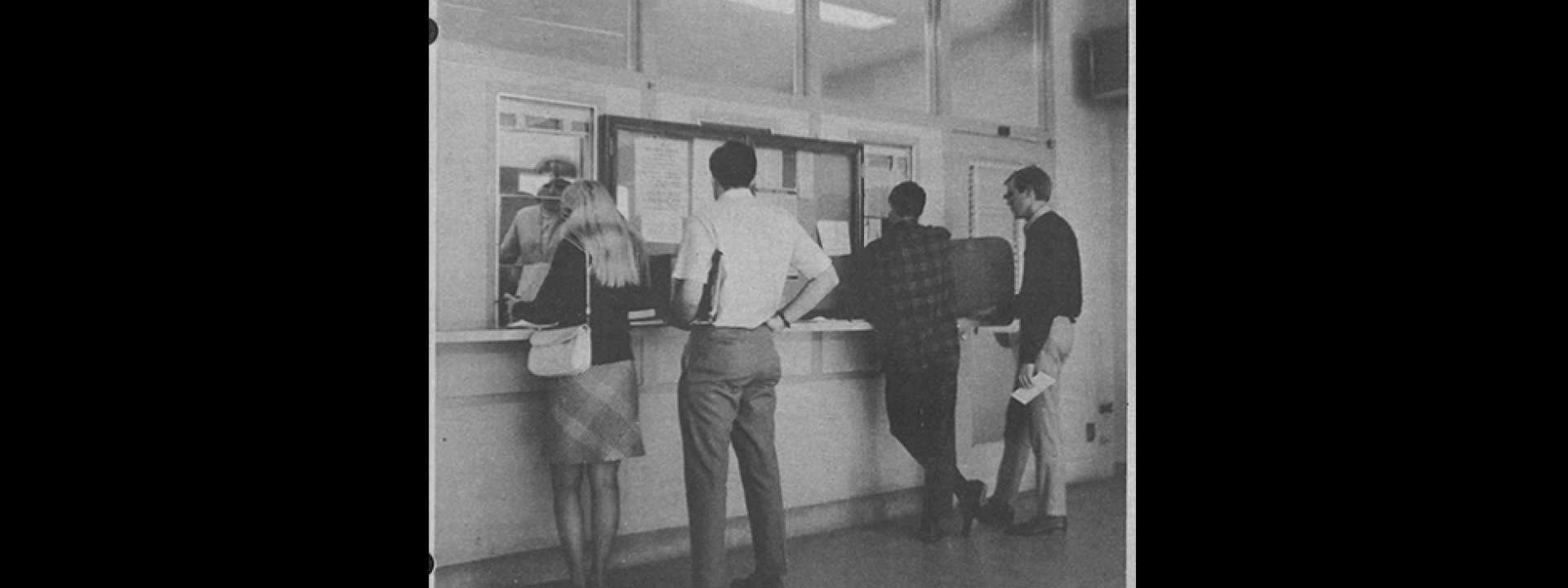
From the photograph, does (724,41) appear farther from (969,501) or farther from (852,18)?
(969,501)

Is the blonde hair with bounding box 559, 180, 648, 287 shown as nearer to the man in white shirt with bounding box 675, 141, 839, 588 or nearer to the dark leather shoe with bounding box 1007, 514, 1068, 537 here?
the man in white shirt with bounding box 675, 141, 839, 588

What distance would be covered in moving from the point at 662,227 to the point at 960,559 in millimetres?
1345

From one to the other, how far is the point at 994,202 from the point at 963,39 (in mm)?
503

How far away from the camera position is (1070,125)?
3.40 m

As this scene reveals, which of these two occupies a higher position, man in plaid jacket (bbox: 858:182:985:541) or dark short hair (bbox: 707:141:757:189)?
dark short hair (bbox: 707:141:757:189)

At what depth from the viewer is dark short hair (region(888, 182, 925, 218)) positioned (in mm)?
3113

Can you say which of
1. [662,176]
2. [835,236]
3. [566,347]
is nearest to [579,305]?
[566,347]

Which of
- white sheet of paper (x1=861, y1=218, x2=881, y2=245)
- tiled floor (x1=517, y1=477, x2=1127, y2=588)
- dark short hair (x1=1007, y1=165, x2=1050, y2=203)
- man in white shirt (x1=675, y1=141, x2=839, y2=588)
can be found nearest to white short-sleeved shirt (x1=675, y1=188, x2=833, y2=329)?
man in white shirt (x1=675, y1=141, x2=839, y2=588)

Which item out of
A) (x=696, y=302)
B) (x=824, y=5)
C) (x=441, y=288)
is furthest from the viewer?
(x=824, y=5)

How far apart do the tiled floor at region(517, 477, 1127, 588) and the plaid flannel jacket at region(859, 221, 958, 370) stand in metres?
0.51

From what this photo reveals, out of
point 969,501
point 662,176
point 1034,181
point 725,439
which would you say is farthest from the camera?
point 1034,181

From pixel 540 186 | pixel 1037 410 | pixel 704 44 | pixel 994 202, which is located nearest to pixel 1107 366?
pixel 1037 410

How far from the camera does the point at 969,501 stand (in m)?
3.25

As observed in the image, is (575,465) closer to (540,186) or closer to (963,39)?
(540,186)
